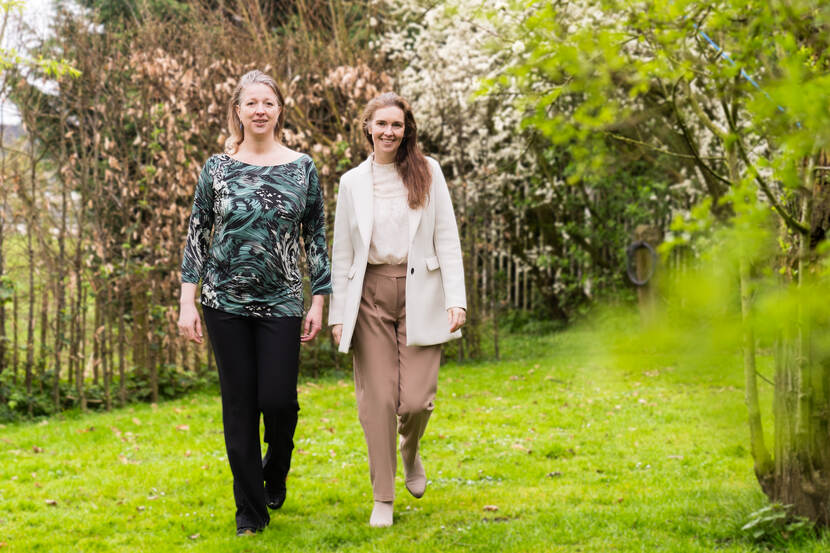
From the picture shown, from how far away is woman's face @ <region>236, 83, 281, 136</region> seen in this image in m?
3.80

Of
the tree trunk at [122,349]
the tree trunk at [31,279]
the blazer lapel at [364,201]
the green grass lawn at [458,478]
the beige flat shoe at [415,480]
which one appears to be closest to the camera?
the green grass lawn at [458,478]

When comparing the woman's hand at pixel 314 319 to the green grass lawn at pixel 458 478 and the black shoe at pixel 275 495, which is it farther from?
the green grass lawn at pixel 458 478

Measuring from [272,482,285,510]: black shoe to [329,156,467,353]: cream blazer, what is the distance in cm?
82

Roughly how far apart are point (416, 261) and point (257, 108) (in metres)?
0.98

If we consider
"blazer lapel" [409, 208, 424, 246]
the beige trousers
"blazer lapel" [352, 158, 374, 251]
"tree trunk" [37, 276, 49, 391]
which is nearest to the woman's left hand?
the beige trousers

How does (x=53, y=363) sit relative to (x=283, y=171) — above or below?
below

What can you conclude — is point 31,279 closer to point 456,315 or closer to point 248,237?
point 248,237

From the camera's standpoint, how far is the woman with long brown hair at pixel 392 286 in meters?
3.90

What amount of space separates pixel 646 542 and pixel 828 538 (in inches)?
27.8

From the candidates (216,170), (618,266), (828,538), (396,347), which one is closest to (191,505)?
(396,347)

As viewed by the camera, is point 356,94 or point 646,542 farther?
point 356,94

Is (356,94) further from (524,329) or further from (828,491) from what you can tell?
(828,491)

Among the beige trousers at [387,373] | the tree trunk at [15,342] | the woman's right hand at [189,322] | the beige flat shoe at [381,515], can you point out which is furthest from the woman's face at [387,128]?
the tree trunk at [15,342]

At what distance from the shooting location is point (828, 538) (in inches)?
135
